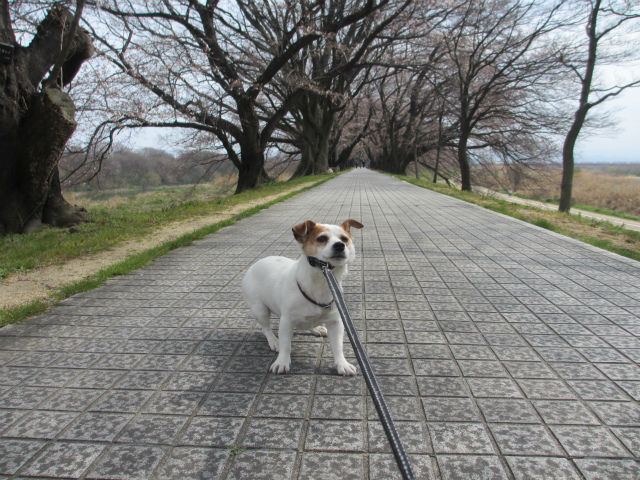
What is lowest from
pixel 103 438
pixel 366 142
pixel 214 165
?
pixel 103 438

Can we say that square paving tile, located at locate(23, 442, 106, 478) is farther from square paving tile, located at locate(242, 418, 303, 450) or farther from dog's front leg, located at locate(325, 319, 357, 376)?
dog's front leg, located at locate(325, 319, 357, 376)

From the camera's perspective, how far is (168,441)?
Result: 2.09 metres

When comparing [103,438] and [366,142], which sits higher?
[366,142]

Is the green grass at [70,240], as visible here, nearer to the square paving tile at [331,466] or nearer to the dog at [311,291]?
the dog at [311,291]

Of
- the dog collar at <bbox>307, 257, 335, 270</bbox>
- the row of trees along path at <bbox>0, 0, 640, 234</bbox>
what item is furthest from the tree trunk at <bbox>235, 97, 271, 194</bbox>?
the dog collar at <bbox>307, 257, 335, 270</bbox>

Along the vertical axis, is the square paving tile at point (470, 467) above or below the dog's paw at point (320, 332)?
below

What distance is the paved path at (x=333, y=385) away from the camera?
1.96 m

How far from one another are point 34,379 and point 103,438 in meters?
0.98

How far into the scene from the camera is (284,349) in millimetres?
2783

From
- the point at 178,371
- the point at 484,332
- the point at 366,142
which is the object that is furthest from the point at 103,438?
the point at 366,142

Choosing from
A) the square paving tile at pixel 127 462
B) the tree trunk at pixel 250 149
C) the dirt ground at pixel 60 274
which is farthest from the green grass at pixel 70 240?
the tree trunk at pixel 250 149

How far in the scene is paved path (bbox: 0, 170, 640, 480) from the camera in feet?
6.42

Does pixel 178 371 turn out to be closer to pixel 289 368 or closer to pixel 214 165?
pixel 289 368

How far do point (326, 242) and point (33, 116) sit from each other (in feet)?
24.8
